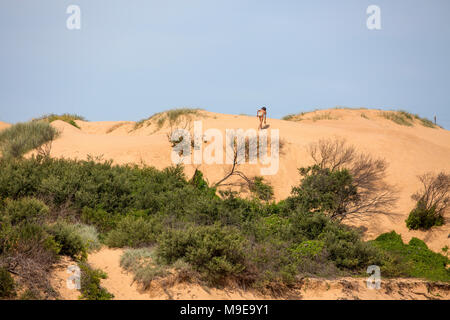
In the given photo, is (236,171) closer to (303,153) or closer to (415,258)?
(303,153)

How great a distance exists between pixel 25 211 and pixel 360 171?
1274cm

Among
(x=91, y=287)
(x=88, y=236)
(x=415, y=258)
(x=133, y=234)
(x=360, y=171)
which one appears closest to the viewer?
(x=91, y=287)

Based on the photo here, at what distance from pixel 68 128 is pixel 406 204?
55.9 feet

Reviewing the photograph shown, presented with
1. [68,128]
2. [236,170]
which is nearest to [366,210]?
[236,170]

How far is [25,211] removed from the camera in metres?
9.17

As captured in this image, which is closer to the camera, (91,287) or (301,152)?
(91,287)

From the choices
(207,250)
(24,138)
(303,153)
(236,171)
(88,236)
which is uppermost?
(24,138)

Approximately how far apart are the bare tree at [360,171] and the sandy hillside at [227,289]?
16.1 ft

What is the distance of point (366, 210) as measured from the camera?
47.8 ft

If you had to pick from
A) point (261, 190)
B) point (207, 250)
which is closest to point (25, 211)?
point (207, 250)

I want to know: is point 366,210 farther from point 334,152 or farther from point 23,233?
point 23,233

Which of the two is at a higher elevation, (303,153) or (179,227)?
(303,153)

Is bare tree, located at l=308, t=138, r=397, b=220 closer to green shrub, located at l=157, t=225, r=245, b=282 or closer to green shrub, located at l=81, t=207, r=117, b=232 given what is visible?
green shrub, located at l=157, t=225, r=245, b=282

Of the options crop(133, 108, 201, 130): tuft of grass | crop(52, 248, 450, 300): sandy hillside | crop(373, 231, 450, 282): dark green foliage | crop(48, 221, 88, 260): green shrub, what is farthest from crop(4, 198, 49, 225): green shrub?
crop(133, 108, 201, 130): tuft of grass
